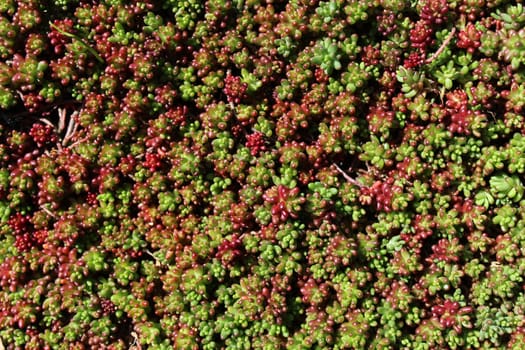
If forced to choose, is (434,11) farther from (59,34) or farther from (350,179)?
(59,34)

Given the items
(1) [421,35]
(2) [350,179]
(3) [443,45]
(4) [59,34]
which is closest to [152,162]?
(4) [59,34]

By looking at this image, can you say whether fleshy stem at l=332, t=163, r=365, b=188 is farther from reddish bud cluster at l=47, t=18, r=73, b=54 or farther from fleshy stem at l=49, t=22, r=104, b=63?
reddish bud cluster at l=47, t=18, r=73, b=54

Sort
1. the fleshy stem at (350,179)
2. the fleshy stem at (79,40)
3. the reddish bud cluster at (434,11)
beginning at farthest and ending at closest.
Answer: the fleshy stem at (350,179) → the fleshy stem at (79,40) → the reddish bud cluster at (434,11)

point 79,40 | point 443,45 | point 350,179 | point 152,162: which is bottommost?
point 350,179

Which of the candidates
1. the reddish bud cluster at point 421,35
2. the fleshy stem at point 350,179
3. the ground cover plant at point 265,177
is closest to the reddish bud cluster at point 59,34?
the ground cover plant at point 265,177

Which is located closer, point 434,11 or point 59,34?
point 434,11

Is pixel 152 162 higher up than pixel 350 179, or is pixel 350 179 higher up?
pixel 152 162

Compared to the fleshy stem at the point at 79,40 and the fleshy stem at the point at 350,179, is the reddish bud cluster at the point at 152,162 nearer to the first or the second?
the fleshy stem at the point at 79,40

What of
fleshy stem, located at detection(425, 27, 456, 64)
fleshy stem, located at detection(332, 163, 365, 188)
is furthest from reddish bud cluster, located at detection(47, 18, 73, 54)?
fleshy stem, located at detection(425, 27, 456, 64)

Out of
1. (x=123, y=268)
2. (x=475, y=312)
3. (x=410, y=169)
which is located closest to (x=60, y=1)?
(x=123, y=268)
